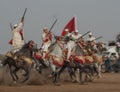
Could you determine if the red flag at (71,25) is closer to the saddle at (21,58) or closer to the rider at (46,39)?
the rider at (46,39)

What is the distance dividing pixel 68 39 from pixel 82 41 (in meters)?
1.89

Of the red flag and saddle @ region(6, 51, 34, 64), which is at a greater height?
the red flag

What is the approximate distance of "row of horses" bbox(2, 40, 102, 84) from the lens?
22938 mm

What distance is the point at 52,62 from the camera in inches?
969

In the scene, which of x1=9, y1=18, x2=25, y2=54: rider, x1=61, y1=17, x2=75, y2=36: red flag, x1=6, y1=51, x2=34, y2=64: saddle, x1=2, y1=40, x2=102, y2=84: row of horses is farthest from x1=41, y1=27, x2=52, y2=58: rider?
x1=6, y1=51, x2=34, y2=64: saddle

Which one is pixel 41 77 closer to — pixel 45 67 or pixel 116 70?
pixel 45 67

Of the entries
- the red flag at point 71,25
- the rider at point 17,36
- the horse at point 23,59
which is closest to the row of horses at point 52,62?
the horse at point 23,59

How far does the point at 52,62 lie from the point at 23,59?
2201 millimetres

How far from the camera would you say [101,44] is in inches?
1141

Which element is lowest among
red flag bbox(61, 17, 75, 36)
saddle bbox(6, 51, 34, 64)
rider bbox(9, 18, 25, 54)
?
saddle bbox(6, 51, 34, 64)

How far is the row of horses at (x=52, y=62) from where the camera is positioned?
2294 cm

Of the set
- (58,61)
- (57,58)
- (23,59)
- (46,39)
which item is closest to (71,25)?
(46,39)

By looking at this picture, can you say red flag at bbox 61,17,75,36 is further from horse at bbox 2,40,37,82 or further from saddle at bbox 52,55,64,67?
horse at bbox 2,40,37,82

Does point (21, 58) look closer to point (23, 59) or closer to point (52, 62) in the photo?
point (23, 59)
